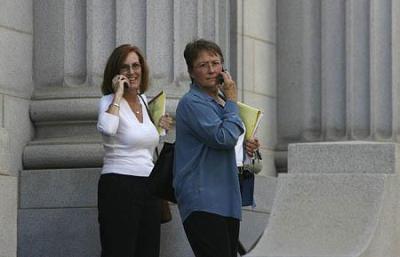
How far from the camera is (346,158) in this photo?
31.4 feet

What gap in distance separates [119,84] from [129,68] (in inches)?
7.5

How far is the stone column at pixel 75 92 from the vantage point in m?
11.7

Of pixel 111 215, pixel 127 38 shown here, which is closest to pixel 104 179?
pixel 111 215

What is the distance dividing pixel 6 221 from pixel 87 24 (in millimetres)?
2889

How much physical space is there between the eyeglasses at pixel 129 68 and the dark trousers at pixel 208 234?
1.88 meters

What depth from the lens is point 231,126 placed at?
9211 millimetres

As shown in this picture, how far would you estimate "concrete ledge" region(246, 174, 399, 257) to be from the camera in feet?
30.2

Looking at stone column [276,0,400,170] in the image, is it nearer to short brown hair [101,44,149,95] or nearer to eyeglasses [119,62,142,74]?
short brown hair [101,44,149,95]

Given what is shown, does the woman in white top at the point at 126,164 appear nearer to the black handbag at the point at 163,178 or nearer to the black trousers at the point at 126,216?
the black trousers at the point at 126,216

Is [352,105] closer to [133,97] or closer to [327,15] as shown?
[327,15]

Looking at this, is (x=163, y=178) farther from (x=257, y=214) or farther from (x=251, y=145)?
(x=257, y=214)

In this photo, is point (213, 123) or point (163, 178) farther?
point (163, 178)

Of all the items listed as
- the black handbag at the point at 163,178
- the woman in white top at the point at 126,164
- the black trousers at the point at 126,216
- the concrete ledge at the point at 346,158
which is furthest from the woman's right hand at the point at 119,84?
the concrete ledge at the point at 346,158

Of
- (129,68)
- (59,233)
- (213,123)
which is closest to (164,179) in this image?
(213,123)
